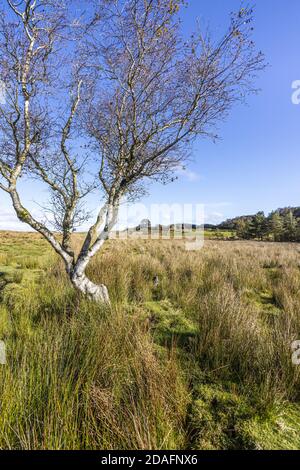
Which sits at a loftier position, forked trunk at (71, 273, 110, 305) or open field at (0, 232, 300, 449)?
forked trunk at (71, 273, 110, 305)

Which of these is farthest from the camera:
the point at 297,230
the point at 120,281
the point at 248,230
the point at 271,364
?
the point at 248,230

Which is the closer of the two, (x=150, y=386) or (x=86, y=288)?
(x=150, y=386)

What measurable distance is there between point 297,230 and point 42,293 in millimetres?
63556

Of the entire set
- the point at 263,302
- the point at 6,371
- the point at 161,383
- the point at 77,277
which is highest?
the point at 77,277

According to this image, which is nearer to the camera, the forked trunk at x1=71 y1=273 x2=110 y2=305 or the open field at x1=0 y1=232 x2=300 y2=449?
the open field at x1=0 y1=232 x2=300 y2=449

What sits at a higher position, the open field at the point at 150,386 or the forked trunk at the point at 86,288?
the forked trunk at the point at 86,288

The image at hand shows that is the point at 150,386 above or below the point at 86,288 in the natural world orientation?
below

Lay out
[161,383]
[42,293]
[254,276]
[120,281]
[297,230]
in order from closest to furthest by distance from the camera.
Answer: [161,383] < [42,293] < [120,281] < [254,276] < [297,230]

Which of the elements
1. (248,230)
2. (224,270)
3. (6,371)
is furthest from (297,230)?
(6,371)

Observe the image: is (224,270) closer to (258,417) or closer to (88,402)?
(258,417)

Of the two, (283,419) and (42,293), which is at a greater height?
(42,293)

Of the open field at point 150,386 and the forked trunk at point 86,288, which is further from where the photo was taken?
the forked trunk at point 86,288

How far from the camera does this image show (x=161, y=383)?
87.8 inches

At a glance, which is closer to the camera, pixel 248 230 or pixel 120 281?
pixel 120 281
